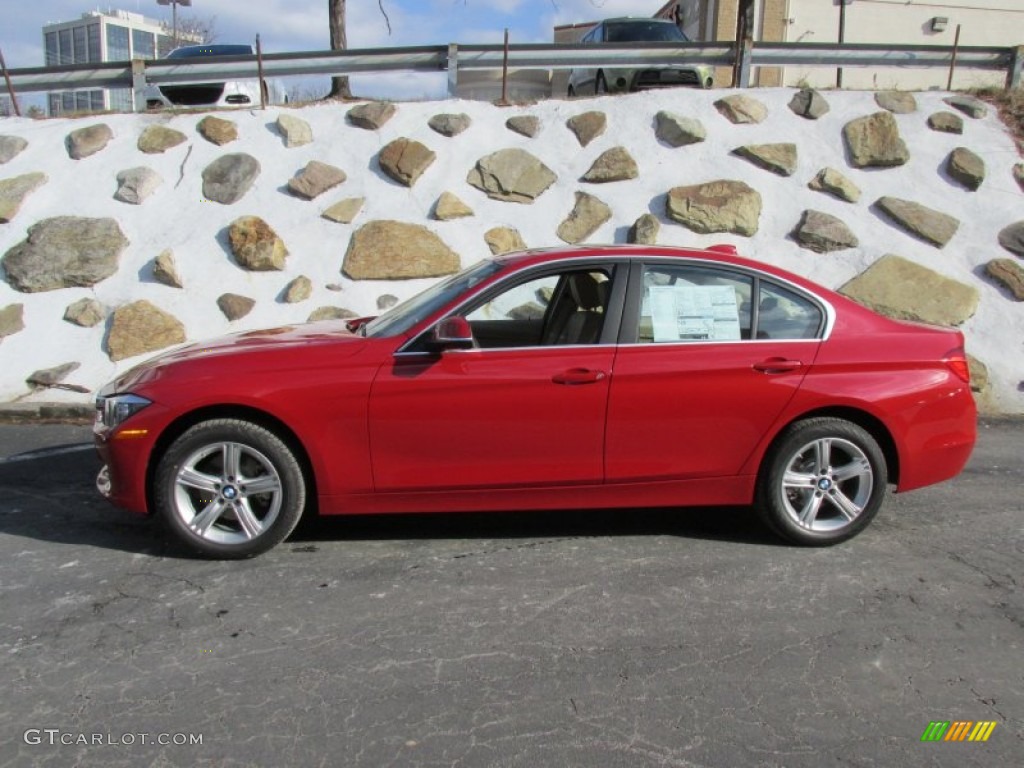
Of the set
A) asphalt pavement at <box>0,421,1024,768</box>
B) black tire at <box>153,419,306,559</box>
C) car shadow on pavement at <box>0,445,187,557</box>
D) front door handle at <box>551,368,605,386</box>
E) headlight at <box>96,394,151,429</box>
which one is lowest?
car shadow on pavement at <box>0,445,187,557</box>

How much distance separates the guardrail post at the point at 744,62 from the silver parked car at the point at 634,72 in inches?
28.3

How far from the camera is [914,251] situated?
875 centimetres

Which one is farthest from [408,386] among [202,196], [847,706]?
[202,196]

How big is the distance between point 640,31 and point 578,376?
12.3m

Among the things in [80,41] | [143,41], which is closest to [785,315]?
[80,41]

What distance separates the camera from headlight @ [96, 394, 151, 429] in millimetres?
4246

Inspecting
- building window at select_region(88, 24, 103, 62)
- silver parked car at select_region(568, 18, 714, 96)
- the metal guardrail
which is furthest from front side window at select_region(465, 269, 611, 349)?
building window at select_region(88, 24, 103, 62)

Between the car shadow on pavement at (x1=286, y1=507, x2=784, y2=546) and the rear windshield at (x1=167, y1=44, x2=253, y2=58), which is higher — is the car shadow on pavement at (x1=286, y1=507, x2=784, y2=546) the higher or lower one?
the lower one

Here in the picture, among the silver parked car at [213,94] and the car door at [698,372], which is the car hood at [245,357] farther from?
the silver parked car at [213,94]

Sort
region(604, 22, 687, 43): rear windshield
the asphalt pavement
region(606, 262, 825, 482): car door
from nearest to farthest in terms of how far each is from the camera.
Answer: the asphalt pavement
region(606, 262, 825, 482): car door
region(604, 22, 687, 43): rear windshield

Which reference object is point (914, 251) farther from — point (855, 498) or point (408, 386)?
point (408, 386)

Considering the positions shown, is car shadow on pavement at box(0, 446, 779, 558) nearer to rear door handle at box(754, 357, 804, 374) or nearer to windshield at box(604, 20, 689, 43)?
rear door handle at box(754, 357, 804, 374)

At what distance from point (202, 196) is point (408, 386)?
246 inches

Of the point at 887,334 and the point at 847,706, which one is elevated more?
the point at 887,334
